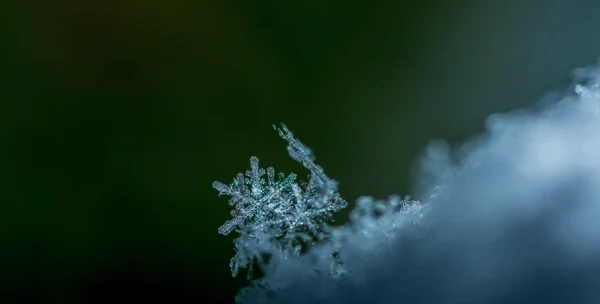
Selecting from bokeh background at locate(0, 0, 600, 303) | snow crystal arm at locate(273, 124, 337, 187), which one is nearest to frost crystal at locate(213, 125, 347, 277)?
snow crystal arm at locate(273, 124, 337, 187)

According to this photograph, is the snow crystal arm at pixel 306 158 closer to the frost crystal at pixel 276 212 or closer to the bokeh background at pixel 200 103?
the frost crystal at pixel 276 212

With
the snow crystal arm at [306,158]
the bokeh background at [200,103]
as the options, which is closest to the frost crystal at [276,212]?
the snow crystal arm at [306,158]

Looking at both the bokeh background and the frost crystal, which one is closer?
the frost crystal

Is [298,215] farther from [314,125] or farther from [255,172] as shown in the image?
[314,125]

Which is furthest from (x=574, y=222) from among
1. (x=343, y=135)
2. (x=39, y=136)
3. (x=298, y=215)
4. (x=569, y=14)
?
(x=39, y=136)

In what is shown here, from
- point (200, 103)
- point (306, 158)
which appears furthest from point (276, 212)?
point (200, 103)

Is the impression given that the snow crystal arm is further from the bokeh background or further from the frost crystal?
the bokeh background

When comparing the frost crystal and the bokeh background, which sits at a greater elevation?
the bokeh background
